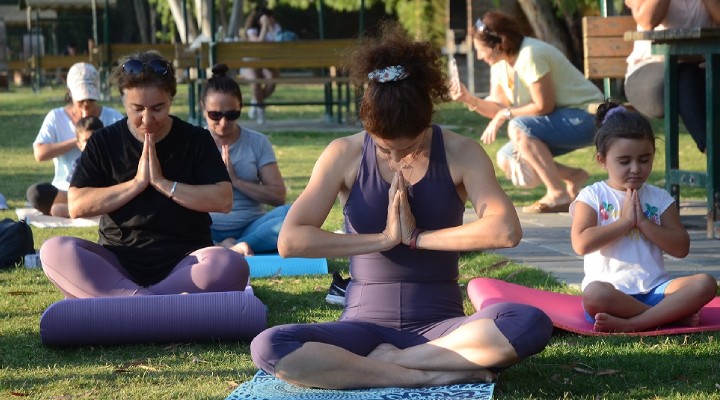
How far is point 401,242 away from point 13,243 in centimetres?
360

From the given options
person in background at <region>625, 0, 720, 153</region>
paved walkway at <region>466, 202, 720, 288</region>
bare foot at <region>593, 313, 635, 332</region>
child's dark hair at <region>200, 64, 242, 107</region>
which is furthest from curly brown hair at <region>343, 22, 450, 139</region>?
person in background at <region>625, 0, 720, 153</region>

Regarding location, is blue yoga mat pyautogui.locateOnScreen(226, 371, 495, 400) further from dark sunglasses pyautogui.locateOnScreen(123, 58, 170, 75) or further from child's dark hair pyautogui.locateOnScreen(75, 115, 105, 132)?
child's dark hair pyautogui.locateOnScreen(75, 115, 105, 132)

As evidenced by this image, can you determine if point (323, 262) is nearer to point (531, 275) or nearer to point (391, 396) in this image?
point (531, 275)

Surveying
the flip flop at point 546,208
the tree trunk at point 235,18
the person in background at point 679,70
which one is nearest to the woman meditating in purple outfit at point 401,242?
the person in background at point 679,70

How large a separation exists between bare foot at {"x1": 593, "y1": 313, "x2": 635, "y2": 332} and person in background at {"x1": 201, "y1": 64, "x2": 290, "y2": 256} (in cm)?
246

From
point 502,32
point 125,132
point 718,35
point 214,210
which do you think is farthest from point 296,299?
point 502,32

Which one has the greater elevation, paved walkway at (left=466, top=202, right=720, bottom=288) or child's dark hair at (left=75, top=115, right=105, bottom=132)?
child's dark hair at (left=75, top=115, right=105, bottom=132)

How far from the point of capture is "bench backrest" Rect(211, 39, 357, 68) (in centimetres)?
1517

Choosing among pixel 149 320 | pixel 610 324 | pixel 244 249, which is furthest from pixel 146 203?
pixel 610 324

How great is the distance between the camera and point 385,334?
4.07m

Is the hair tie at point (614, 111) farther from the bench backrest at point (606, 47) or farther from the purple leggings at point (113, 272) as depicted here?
the bench backrest at point (606, 47)

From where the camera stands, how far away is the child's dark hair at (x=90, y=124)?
7.94m

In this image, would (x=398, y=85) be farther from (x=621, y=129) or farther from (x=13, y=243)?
(x=13, y=243)

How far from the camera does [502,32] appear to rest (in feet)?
28.1
